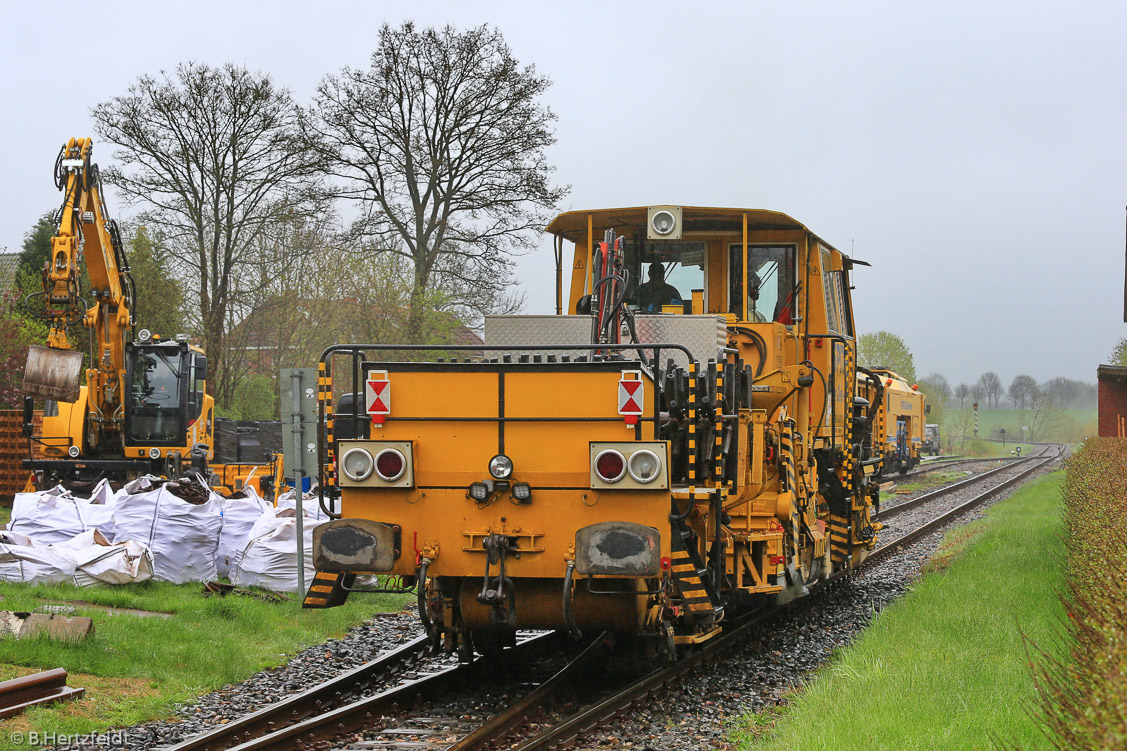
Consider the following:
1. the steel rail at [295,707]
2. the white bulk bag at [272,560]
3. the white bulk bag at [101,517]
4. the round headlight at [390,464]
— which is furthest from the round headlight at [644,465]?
the white bulk bag at [101,517]

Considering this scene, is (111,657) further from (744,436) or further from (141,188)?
(141,188)

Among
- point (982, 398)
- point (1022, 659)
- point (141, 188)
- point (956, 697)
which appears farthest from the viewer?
point (982, 398)

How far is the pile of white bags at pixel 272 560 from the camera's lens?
1137 cm

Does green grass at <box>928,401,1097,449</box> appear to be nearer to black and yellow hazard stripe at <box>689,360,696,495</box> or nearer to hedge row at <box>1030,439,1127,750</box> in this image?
hedge row at <box>1030,439,1127,750</box>

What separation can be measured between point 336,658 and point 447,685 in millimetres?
1631

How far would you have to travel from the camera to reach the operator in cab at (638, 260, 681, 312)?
33.9 feet

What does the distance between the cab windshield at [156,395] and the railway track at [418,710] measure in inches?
442

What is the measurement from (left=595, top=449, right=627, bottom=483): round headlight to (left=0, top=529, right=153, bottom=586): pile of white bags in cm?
633

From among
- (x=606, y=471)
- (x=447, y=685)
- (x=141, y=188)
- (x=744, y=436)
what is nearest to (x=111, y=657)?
(x=447, y=685)

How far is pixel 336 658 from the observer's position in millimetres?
9055

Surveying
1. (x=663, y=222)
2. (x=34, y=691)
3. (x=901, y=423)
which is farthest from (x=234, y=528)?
(x=901, y=423)

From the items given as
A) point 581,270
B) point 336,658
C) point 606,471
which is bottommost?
point 336,658

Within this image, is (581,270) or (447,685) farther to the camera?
(581,270)

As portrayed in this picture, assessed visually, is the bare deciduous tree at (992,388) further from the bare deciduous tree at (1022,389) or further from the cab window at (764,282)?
the cab window at (764,282)
